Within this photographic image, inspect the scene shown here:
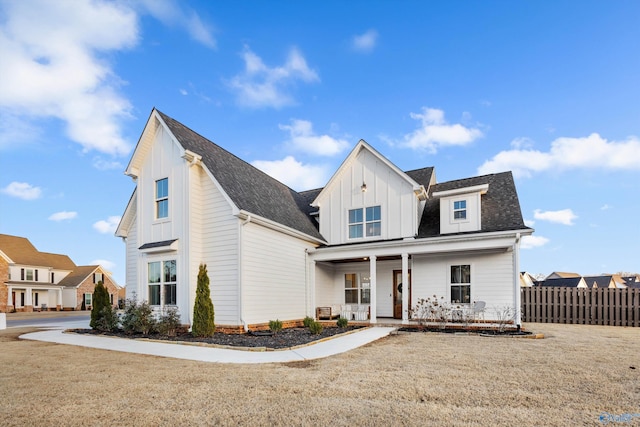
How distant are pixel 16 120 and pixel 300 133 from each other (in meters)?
13.1

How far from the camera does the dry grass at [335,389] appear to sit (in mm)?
4309

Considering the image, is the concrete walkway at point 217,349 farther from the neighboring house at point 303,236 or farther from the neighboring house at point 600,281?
the neighboring house at point 600,281

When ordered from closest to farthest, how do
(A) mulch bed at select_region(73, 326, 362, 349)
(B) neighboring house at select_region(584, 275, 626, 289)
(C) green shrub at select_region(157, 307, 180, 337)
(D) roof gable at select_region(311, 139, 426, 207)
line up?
(A) mulch bed at select_region(73, 326, 362, 349), (C) green shrub at select_region(157, 307, 180, 337), (D) roof gable at select_region(311, 139, 426, 207), (B) neighboring house at select_region(584, 275, 626, 289)

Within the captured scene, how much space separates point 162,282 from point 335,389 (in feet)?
33.1

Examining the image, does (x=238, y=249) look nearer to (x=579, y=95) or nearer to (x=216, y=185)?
(x=216, y=185)

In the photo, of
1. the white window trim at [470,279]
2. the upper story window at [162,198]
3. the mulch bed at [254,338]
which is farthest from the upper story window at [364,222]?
the upper story window at [162,198]

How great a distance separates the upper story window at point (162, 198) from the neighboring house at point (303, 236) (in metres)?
0.04

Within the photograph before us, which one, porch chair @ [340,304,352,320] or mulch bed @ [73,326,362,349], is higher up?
mulch bed @ [73,326,362,349]

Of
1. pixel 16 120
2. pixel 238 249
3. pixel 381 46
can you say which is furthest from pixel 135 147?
pixel 381 46

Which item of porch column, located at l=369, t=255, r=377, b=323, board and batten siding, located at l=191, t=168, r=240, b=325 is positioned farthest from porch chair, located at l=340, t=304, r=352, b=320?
board and batten siding, located at l=191, t=168, r=240, b=325

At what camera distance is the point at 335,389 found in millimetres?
5418

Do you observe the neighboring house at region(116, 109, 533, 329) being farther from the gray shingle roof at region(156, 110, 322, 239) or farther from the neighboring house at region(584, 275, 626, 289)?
the neighboring house at region(584, 275, 626, 289)

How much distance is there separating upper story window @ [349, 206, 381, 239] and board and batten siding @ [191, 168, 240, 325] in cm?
643

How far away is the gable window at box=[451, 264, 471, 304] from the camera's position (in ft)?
48.1
